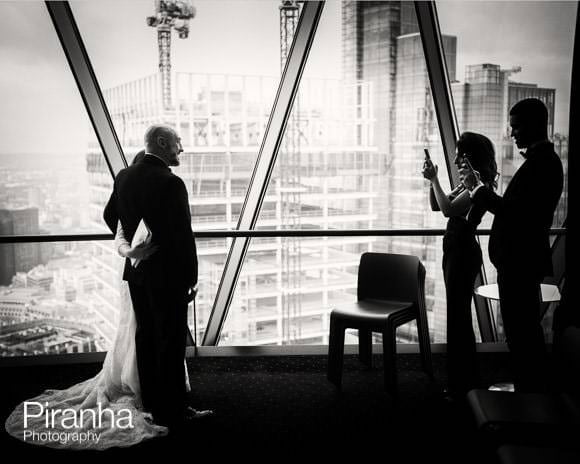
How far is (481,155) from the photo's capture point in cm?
306

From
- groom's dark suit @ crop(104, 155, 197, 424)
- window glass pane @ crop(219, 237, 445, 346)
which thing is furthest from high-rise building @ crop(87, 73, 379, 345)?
groom's dark suit @ crop(104, 155, 197, 424)

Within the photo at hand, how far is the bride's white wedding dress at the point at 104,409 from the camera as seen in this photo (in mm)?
2822

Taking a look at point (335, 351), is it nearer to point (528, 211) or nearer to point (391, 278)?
point (391, 278)

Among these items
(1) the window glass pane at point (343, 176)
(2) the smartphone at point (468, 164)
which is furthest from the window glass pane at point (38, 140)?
(2) the smartphone at point (468, 164)

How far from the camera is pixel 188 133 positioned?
435 centimetres

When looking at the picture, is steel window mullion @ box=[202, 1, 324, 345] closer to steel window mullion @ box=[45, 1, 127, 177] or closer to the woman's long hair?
steel window mullion @ box=[45, 1, 127, 177]

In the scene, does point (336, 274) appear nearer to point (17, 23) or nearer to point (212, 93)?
point (212, 93)

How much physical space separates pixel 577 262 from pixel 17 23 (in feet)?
12.9

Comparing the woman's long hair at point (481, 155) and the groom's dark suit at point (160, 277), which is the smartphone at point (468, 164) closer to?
the woman's long hair at point (481, 155)

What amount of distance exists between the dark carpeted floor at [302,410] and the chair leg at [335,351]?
0.24ft

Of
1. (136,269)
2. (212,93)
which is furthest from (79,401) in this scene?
(212,93)

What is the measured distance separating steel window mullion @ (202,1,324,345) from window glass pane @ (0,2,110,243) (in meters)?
1.00

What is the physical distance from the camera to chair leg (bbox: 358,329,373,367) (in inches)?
156

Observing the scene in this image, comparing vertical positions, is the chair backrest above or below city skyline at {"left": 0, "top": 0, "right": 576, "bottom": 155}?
below
